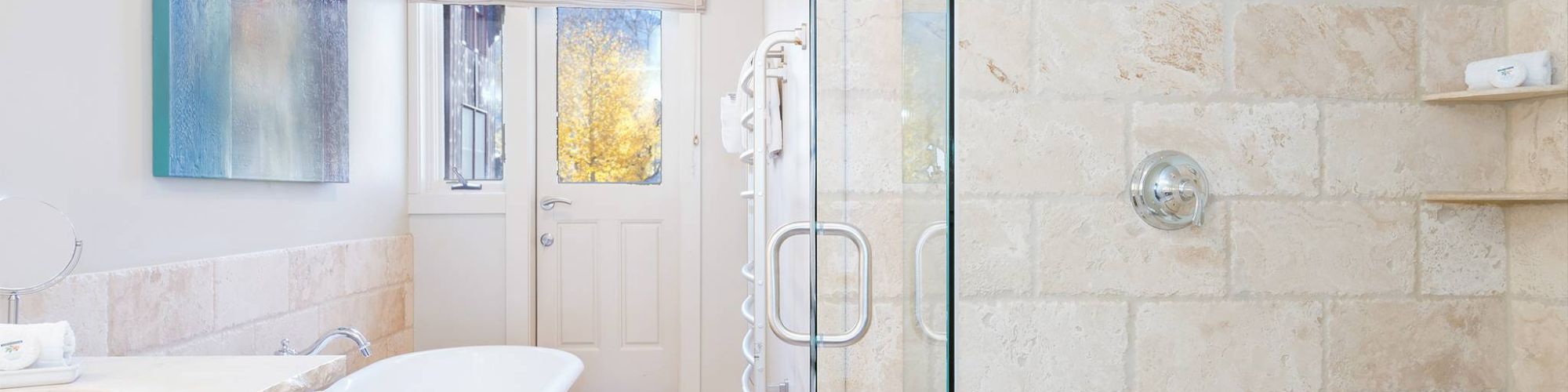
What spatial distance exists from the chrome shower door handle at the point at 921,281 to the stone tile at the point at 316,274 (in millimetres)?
2084

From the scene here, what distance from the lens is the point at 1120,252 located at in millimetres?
655

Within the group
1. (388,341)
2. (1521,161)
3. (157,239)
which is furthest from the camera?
(388,341)

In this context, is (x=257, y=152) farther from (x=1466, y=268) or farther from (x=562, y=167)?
(x=1466, y=268)

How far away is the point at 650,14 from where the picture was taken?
10.9ft

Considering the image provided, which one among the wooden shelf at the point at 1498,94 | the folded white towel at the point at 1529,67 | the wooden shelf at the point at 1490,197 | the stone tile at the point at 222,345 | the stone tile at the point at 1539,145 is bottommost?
the stone tile at the point at 222,345

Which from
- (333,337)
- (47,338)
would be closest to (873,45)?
(47,338)

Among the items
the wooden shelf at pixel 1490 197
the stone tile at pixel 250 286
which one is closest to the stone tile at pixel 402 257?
the stone tile at pixel 250 286

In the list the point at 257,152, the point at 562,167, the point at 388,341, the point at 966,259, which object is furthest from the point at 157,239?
the point at 966,259

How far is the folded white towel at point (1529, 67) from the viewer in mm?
516

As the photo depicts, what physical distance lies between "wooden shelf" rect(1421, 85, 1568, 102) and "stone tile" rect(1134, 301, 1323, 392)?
167 millimetres

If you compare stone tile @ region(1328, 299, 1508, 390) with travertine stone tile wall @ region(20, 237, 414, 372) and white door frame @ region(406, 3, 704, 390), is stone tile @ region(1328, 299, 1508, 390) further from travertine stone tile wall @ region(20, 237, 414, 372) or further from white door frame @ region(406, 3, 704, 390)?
white door frame @ region(406, 3, 704, 390)

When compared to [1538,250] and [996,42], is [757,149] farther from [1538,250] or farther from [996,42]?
[1538,250]

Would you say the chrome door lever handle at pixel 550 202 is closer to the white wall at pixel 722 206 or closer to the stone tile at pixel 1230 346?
the white wall at pixel 722 206

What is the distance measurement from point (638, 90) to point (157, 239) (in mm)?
1819
